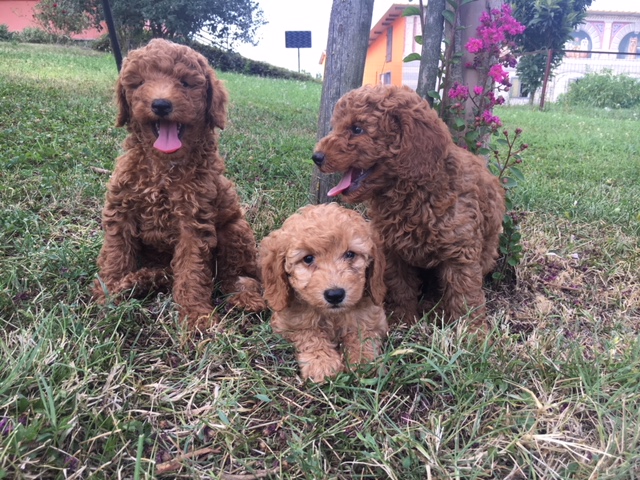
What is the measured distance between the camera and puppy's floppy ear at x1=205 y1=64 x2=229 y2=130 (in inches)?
129

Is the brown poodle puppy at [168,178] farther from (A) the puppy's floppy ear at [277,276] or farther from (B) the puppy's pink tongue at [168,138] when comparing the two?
(A) the puppy's floppy ear at [277,276]

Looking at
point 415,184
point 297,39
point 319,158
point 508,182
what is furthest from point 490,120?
point 297,39

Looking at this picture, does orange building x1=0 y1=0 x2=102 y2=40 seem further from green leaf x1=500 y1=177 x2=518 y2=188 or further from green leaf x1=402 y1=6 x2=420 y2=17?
green leaf x1=500 y1=177 x2=518 y2=188

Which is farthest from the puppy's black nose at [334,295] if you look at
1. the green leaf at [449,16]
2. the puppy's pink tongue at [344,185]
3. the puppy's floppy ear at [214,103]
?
the green leaf at [449,16]

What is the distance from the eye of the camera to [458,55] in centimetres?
380

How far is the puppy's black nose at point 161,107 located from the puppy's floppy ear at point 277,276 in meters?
0.99

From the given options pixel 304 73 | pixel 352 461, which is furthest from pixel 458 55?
pixel 304 73

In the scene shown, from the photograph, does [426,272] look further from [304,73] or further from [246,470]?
[304,73]

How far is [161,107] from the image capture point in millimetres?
2947

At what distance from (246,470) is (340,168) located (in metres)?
1.70

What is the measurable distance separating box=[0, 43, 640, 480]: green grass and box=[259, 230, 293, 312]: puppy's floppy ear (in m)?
0.31

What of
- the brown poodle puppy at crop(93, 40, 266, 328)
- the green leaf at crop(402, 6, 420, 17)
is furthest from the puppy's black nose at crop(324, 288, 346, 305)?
the green leaf at crop(402, 6, 420, 17)

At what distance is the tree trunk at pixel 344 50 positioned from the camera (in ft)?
13.8

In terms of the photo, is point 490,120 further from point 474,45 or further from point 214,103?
point 214,103
